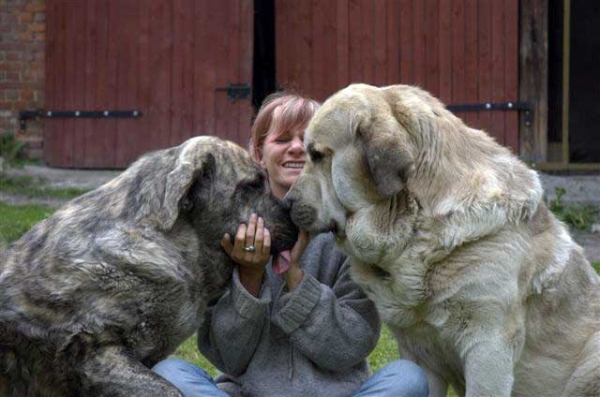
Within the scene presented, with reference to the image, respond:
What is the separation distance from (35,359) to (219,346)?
0.76 m

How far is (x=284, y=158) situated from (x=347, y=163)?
0.59 metres

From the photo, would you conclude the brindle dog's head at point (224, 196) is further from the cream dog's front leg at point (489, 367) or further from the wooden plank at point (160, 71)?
the wooden plank at point (160, 71)

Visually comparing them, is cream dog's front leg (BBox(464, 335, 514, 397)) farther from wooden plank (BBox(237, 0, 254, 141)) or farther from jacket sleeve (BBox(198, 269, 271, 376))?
wooden plank (BBox(237, 0, 254, 141))

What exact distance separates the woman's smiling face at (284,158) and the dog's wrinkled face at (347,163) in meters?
0.38

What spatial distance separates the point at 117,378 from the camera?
424cm

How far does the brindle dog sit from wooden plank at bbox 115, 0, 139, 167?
824 centimetres

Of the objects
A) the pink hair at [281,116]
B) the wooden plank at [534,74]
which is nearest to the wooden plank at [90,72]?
the wooden plank at [534,74]

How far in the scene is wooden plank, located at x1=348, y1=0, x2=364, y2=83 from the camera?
12438 millimetres

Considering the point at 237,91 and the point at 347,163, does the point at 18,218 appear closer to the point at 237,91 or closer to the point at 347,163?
the point at 237,91

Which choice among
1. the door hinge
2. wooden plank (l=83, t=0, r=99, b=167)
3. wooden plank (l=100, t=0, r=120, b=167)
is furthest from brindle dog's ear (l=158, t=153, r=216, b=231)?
wooden plank (l=83, t=0, r=99, b=167)

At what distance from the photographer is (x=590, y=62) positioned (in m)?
13.6

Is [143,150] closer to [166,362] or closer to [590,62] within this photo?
[590,62]

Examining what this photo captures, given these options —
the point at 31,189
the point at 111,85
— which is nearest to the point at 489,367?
the point at 31,189

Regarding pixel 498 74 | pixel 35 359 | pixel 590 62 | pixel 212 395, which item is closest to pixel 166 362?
pixel 212 395
